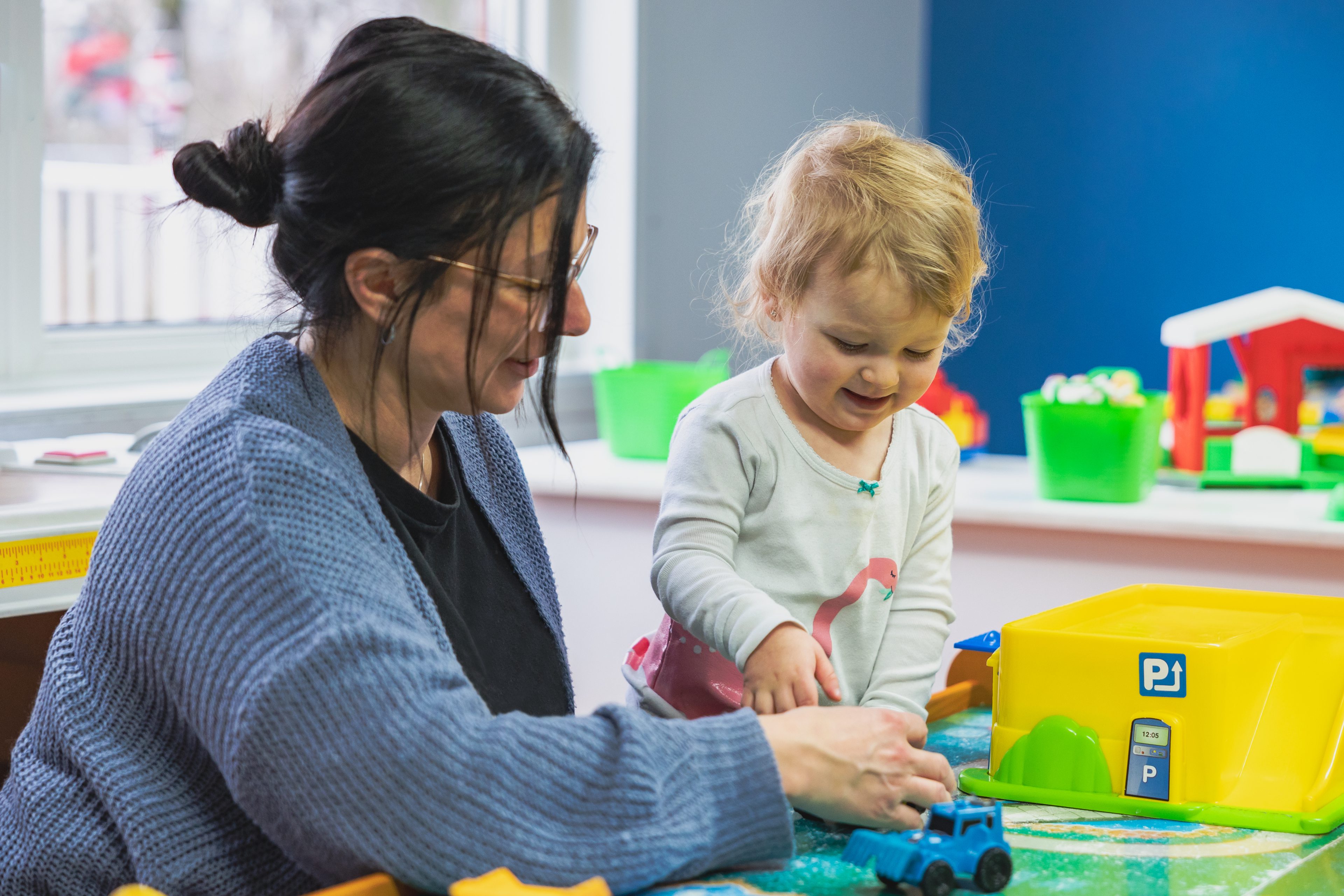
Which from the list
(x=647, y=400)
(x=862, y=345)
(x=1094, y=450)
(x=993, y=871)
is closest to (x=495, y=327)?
(x=862, y=345)

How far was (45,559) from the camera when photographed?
3.89 feet

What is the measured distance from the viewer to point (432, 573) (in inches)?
36.8

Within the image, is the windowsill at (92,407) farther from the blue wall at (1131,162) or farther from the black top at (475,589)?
the blue wall at (1131,162)

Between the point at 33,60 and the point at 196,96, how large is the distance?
327 mm

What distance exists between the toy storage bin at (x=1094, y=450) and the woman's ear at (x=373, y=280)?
3.69ft

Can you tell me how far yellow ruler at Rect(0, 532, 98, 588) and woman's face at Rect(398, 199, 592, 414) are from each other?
482 millimetres

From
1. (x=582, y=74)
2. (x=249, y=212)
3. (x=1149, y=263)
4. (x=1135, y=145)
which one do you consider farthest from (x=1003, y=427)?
(x=249, y=212)

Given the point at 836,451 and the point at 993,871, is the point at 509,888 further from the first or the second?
the point at 836,451

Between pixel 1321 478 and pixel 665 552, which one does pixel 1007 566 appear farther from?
pixel 665 552

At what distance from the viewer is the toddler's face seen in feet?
3.29

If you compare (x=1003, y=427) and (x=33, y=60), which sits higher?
(x=33, y=60)

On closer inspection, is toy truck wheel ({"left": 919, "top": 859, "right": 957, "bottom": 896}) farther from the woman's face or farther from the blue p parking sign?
the woman's face

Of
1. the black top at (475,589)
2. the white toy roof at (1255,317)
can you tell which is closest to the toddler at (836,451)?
the black top at (475,589)

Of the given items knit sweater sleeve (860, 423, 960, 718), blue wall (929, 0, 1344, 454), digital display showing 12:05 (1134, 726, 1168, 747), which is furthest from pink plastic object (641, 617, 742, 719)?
blue wall (929, 0, 1344, 454)
